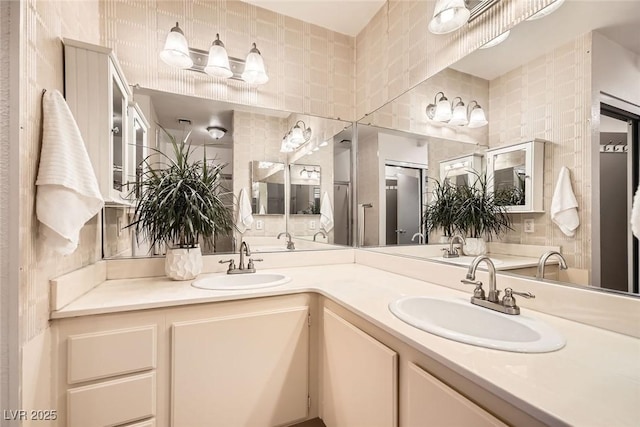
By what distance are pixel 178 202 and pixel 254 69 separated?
1074mm

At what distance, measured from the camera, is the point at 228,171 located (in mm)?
1794

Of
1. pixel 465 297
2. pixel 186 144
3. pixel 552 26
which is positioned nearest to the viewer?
pixel 552 26

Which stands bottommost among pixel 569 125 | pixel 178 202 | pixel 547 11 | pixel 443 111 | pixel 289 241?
pixel 289 241

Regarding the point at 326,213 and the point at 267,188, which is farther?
the point at 326,213

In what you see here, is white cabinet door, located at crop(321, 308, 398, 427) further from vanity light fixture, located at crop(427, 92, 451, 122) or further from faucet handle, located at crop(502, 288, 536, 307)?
vanity light fixture, located at crop(427, 92, 451, 122)

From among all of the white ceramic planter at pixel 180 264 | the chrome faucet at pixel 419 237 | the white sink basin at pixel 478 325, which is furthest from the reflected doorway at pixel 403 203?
the white ceramic planter at pixel 180 264

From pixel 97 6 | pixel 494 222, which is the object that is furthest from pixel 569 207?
pixel 97 6

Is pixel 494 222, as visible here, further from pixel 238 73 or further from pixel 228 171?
pixel 238 73

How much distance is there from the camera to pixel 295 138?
82.4 inches

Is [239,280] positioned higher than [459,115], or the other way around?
[459,115]

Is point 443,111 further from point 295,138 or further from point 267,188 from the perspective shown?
point 267,188

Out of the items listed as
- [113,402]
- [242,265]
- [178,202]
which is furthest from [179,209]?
[113,402]

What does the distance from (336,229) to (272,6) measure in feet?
5.56

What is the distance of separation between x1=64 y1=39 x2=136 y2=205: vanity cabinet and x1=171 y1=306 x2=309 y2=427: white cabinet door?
0.75 m
